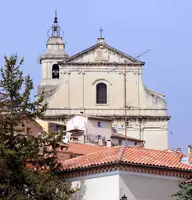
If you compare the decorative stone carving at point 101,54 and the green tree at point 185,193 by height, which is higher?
the decorative stone carving at point 101,54

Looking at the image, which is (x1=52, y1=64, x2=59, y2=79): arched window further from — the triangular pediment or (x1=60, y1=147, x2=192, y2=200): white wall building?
(x1=60, y1=147, x2=192, y2=200): white wall building

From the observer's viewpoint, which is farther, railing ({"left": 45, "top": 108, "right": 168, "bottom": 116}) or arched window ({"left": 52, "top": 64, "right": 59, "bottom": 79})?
arched window ({"left": 52, "top": 64, "right": 59, "bottom": 79})

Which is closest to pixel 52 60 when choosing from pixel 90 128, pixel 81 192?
pixel 90 128

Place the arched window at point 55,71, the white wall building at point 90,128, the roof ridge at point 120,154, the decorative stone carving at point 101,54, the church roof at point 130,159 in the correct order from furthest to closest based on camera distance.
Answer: the arched window at point 55,71 < the decorative stone carving at point 101,54 < the white wall building at point 90,128 < the church roof at point 130,159 < the roof ridge at point 120,154

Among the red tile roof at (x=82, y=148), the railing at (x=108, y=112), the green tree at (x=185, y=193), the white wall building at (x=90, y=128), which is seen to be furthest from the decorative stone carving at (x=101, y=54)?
the green tree at (x=185, y=193)

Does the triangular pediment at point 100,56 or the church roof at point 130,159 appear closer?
the church roof at point 130,159

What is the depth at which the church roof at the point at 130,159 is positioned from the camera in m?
40.1

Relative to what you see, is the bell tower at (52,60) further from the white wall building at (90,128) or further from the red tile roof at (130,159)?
the red tile roof at (130,159)

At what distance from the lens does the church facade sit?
9512 centimetres

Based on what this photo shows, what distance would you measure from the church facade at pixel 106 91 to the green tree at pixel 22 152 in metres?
51.4

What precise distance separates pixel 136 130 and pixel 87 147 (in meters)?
26.2

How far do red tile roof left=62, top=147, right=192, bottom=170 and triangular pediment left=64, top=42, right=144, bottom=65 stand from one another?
52996 millimetres

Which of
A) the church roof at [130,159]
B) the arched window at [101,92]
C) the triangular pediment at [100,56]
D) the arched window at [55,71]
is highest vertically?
the arched window at [55,71]

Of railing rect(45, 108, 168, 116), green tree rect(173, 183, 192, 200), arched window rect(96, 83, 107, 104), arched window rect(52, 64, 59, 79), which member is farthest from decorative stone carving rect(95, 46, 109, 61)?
green tree rect(173, 183, 192, 200)
